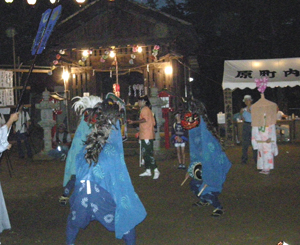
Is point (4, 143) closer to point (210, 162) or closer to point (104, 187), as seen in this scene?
point (104, 187)

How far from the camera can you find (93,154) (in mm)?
4324

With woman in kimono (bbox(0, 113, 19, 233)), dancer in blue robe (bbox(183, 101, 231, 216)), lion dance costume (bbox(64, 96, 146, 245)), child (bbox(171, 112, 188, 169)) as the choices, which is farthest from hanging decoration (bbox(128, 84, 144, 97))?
lion dance costume (bbox(64, 96, 146, 245))

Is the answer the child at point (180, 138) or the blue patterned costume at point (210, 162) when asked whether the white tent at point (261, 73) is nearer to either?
the child at point (180, 138)

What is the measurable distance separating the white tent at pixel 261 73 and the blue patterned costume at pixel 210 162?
30.4ft

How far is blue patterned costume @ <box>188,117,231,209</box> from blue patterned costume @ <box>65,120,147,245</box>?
1.90 metres

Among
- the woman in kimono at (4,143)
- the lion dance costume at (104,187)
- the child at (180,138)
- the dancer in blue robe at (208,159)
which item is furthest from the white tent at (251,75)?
the lion dance costume at (104,187)

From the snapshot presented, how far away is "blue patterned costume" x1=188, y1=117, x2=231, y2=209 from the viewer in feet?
20.1

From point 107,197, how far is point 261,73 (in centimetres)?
1273

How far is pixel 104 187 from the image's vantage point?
170 inches

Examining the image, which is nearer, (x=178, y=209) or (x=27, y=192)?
(x=178, y=209)

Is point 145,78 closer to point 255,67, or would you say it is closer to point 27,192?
→ point 255,67

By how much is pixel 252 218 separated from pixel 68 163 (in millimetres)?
3055

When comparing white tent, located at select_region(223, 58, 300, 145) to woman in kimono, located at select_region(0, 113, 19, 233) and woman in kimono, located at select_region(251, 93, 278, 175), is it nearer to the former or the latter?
woman in kimono, located at select_region(251, 93, 278, 175)

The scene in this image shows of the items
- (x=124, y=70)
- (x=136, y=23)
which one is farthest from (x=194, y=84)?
(x=136, y=23)
